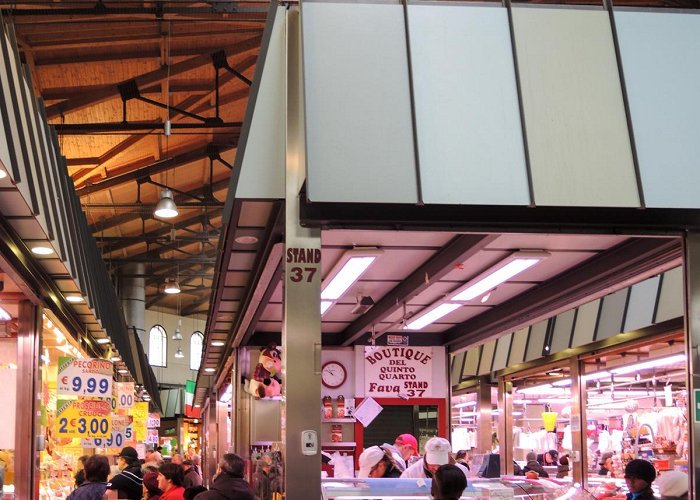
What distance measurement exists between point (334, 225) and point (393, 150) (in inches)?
26.4

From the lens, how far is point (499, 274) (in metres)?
9.04

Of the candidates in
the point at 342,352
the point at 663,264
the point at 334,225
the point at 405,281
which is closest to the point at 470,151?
the point at 334,225

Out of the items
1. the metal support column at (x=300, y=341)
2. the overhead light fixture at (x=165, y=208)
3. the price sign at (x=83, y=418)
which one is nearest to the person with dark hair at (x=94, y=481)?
the metal support column at (x=300, y=341)

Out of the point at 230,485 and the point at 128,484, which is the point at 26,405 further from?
the point at 230,485

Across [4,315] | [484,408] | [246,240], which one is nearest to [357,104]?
[246,240]

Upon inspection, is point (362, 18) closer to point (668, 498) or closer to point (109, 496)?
point (668, 498)

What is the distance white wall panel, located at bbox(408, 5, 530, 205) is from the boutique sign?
23.8ft

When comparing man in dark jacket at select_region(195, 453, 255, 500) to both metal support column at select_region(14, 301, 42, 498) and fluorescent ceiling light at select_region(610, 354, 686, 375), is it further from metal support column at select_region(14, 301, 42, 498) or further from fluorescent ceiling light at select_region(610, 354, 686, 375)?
fluorescent ceiling light at select_region(610, 354, 686, 375)

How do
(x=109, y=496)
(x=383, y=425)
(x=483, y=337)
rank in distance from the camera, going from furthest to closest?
(x=383, y=425)
(x=483, y=337)
(x=109, y=496)

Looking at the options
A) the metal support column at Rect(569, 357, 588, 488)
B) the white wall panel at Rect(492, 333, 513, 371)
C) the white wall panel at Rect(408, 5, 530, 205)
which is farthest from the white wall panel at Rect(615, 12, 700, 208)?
the white wall panel at Rect(492, 333, 513, 371)

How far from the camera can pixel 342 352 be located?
13930 mm

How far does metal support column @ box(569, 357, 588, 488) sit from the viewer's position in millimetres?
13602

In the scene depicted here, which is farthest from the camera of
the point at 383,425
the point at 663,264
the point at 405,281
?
the point at 383,425

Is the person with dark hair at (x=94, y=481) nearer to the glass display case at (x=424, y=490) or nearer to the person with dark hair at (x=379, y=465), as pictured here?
the glass display case at (x=424, y=490)
